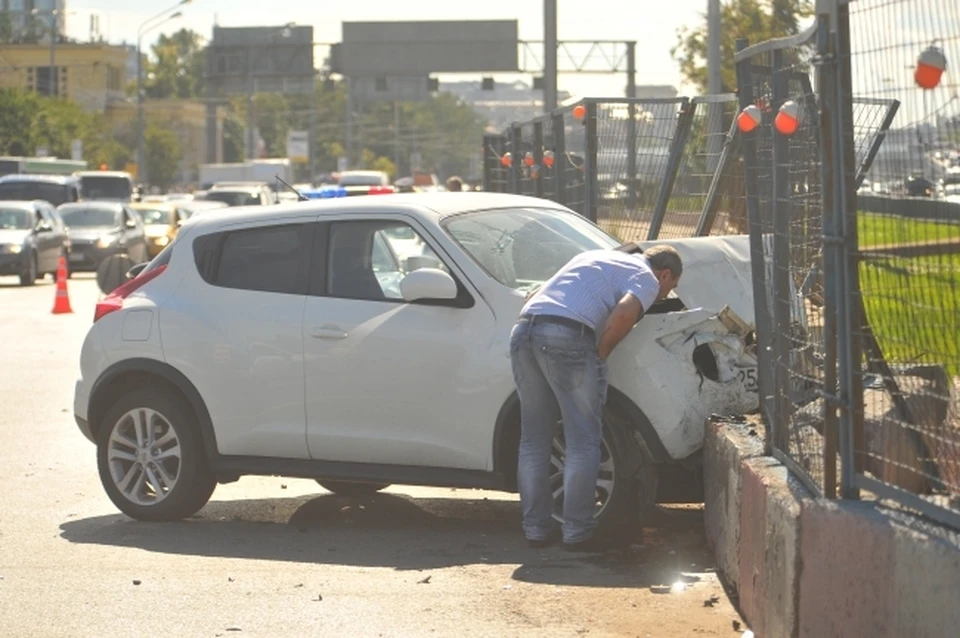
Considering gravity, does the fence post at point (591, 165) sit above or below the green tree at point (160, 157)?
below

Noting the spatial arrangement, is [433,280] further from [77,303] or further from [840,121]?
[77,303]

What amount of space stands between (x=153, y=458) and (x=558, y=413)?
2.27 metres

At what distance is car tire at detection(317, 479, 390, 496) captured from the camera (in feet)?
35.3

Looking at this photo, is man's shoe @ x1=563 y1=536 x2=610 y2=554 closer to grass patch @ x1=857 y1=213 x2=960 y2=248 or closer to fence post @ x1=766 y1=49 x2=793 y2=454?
fence post @ x1=766 y1=49 x2=793 y2=454

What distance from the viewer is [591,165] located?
46.1 ft

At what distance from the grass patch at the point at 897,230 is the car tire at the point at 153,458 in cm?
466

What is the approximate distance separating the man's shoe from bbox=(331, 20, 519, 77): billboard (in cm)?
6657

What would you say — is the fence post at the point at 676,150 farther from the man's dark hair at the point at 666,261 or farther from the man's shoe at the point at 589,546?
the man's shoe at the point at 589,546

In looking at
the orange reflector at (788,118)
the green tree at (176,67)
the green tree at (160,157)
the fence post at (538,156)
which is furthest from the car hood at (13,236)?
the green tree at (176,67)

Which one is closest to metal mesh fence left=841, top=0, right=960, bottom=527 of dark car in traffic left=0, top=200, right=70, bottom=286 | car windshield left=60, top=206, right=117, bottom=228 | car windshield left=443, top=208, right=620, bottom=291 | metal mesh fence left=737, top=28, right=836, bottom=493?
metal mesh fence left=737, top=28, right=836, bottom=493

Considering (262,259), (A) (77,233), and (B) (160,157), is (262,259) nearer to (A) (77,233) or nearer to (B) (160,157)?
(A) (77,233)

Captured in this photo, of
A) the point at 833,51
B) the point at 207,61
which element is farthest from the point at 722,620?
the point at 207,61

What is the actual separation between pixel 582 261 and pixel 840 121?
266cm

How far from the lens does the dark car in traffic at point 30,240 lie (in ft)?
114
